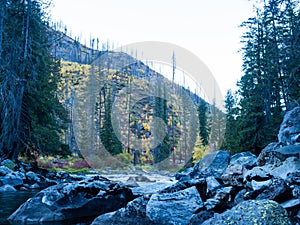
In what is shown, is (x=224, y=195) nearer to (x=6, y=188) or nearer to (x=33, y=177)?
(x=6, y=188)

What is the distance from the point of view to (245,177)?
6.33 metres

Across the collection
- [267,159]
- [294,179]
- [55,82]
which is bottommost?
[294,179]

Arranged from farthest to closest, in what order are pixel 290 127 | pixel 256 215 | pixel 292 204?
pixel 290 127, pixel 292 204, pixel 256 215

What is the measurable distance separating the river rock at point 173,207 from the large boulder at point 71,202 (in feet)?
5.22

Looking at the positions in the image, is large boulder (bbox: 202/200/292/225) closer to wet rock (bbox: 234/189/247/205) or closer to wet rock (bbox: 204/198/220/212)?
wet rock (bbox: 204/198/220/212)

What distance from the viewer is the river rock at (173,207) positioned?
199 inches

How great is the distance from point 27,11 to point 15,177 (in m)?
9.17

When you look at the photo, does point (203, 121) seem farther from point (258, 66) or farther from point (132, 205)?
point (132, 205)

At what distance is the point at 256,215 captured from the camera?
3590 mm

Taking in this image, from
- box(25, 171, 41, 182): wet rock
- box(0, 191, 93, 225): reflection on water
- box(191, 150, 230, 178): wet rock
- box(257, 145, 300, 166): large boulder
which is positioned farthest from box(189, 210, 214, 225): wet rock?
box(25, 171, 41, 182): wet rock

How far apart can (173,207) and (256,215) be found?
1875 millimetres

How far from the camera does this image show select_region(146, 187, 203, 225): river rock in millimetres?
5043

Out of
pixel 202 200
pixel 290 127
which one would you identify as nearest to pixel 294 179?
pixel 202 200

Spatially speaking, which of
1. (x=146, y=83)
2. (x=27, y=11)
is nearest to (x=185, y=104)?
(x=146, y=83)
